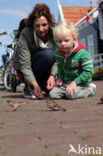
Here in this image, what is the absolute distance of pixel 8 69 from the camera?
8547 millimetres

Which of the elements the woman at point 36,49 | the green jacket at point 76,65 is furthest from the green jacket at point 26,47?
the green jacket at point 76,65

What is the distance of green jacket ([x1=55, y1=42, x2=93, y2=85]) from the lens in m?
4.95

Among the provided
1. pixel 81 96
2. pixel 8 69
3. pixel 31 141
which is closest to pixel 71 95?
pixel 81 96

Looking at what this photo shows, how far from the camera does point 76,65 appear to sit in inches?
199

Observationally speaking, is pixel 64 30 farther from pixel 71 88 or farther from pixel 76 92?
pixel 76 92

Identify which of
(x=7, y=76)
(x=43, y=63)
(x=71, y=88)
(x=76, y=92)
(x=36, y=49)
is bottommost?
(x=7, y=76)

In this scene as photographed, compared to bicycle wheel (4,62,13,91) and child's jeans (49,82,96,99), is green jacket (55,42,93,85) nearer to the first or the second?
child's jeans (49,82,96,99)

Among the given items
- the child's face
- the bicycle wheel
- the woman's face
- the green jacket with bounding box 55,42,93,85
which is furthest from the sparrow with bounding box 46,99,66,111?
the bicycle wheel

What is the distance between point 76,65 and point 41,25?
865 mm

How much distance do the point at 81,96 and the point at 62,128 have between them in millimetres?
2567

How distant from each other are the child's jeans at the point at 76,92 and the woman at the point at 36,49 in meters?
0.14

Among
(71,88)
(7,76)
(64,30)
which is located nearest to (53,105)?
(71,88)

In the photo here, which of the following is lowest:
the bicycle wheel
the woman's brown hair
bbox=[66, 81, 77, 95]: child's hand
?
the bicycle wheel

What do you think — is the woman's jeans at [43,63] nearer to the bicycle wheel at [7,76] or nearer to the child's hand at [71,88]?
the child's hand at [71,88]
